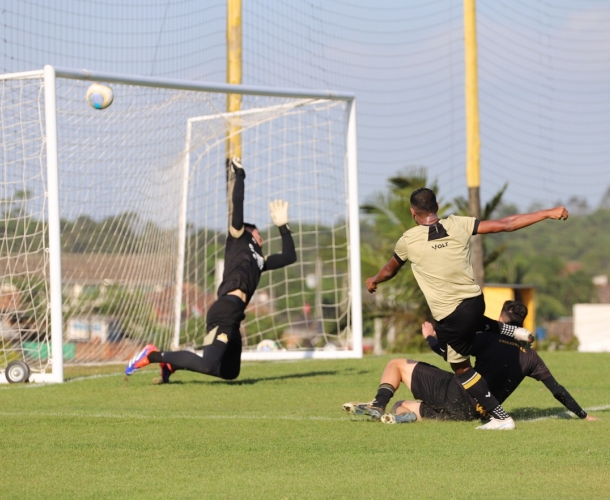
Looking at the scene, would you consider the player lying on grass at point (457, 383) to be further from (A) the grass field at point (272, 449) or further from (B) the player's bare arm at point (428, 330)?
(A) the grass field at point (272, 449)

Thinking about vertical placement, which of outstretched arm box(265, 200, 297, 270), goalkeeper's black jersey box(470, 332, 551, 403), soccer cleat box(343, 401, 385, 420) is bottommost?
soccer cleat box(343, 401, 385, 420)

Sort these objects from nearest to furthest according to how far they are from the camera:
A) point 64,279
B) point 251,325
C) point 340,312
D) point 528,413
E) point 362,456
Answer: point 362,456
point 528,413
point 64,279
point 340,312
point 251,325

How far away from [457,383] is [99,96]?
5791 millimetres

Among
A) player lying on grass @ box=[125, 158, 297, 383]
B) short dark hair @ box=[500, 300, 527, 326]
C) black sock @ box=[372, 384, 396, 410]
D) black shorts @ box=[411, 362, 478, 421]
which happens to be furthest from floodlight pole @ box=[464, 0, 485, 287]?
black sock @ box=[372, 384, 396, 410]

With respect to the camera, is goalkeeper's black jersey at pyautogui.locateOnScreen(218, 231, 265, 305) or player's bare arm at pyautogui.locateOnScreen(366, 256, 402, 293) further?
goalkeeper's black jersey at pyautogui.locateOnScreen(218, 231, 265, 305)

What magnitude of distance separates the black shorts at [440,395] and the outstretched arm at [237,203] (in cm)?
334

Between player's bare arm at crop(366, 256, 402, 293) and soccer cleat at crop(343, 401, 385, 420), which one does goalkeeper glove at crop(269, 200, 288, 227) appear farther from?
soccer cleat at crop(343, 401, 385, 420)

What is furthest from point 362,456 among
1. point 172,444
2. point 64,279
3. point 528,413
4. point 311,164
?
point 311,164

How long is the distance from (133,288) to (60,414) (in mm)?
6110

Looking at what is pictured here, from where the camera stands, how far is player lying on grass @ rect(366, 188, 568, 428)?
7.34 metres

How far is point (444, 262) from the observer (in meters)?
7.37

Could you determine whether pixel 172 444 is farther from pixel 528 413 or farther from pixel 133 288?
pixel 133 288

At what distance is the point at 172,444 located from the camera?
6.71m

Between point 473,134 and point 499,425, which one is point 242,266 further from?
point 473,134
